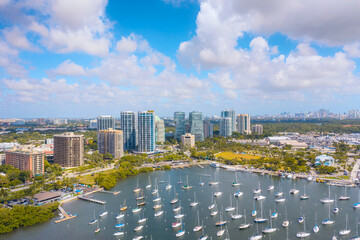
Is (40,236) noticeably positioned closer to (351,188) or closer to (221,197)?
(221,197)

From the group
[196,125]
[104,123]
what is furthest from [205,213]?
[196,125]

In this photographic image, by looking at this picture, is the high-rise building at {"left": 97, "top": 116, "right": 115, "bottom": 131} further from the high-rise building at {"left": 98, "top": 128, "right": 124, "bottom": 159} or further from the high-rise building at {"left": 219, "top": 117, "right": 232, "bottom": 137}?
the high-rise building at {"left": 219, "top": 117, "right": 232, "bottom": 137}

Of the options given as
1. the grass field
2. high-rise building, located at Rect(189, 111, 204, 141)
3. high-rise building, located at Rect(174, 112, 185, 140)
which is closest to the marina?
the grass field

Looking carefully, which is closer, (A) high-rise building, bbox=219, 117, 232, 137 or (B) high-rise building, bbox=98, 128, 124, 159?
(B) high-rise building, bbox=98, 128, 124, 159

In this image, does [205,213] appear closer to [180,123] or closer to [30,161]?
[30,161]

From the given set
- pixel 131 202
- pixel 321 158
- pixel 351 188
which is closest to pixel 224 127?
pixel 321 158
